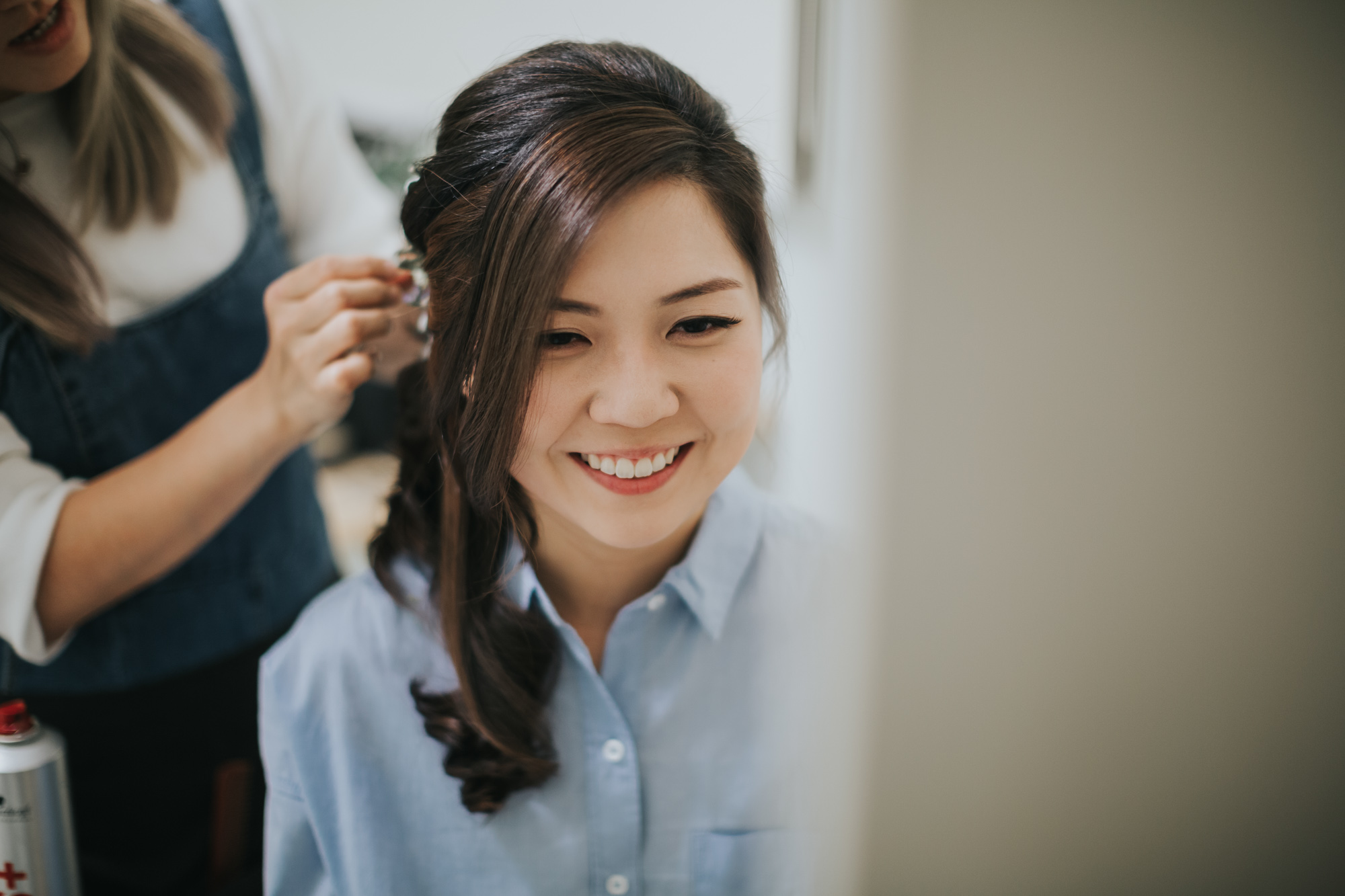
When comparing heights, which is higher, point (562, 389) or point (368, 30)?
point (368, 30)

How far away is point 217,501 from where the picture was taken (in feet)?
2.41

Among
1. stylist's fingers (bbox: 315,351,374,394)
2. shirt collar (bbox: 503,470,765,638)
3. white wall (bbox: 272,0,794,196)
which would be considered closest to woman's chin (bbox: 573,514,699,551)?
shirt collar (bbox: 503,470,765,638)

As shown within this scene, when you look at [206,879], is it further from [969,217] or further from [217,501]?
[969,217]

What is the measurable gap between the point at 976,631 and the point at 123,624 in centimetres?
86

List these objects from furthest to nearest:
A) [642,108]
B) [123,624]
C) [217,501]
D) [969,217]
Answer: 1. [123,624]
2. [217,501]
3. [642,108]
4. [969,217]

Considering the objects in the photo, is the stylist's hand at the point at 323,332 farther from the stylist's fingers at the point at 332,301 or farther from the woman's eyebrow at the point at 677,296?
the woman's eyebrow at the point at 677,296

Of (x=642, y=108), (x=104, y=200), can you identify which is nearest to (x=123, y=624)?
(x=104, y=200)

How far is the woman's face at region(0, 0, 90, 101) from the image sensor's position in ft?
2.15

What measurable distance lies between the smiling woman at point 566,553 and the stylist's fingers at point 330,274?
0.08 m

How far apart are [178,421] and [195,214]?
207 mm

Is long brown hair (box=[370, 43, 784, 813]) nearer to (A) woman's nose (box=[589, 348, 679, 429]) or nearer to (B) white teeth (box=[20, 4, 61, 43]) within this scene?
(A) woman's nose (box=[589, 348, 679, 429])

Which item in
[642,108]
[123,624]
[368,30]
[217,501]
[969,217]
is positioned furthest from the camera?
[368,30]

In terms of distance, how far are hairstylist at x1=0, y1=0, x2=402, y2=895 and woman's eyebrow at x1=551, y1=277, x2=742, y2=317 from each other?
211 mm

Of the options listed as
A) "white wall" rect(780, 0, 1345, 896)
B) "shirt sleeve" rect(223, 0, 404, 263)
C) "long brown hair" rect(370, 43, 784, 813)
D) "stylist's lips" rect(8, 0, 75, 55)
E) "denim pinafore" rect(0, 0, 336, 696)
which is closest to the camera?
"white wall" rect(780, 0, 1345, 896)
